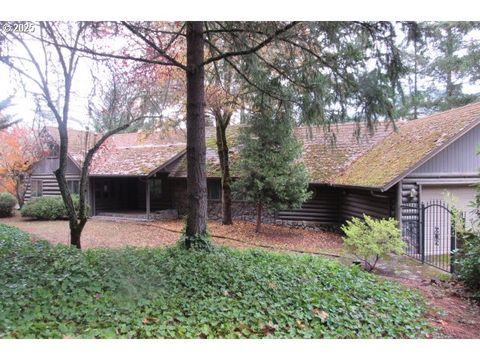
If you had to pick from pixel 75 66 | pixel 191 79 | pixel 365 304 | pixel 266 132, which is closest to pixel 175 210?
pixel 266 132

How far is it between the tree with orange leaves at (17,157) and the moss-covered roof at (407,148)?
7384 millimetres

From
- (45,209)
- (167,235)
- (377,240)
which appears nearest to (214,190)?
(167,235)

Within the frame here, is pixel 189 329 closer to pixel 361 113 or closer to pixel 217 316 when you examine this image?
pixel 217 316

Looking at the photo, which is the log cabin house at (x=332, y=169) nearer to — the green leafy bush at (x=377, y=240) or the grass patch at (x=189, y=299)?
the green leafy bush at (x=377, y=240)

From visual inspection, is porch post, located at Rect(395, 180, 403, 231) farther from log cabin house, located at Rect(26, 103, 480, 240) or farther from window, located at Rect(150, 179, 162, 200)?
window, located at Rect(150, 179, 162, 200)

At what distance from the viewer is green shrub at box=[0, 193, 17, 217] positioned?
7.29 metres

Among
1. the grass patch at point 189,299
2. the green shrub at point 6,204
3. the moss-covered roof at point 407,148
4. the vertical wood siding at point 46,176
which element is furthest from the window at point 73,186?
the moss-covered roof at point 407,148

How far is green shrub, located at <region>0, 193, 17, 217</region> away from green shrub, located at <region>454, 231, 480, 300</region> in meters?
8.69

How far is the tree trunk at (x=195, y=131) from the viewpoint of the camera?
16.0 feet

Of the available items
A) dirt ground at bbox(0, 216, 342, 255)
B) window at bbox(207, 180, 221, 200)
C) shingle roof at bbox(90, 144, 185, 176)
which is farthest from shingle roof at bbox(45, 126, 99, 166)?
window at bbox(207, 180, 221, 200)

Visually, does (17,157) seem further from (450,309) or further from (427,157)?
(427,157)

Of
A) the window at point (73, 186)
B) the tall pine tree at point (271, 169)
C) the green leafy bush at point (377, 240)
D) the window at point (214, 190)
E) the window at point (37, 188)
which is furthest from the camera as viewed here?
the window at point (214, 190)
